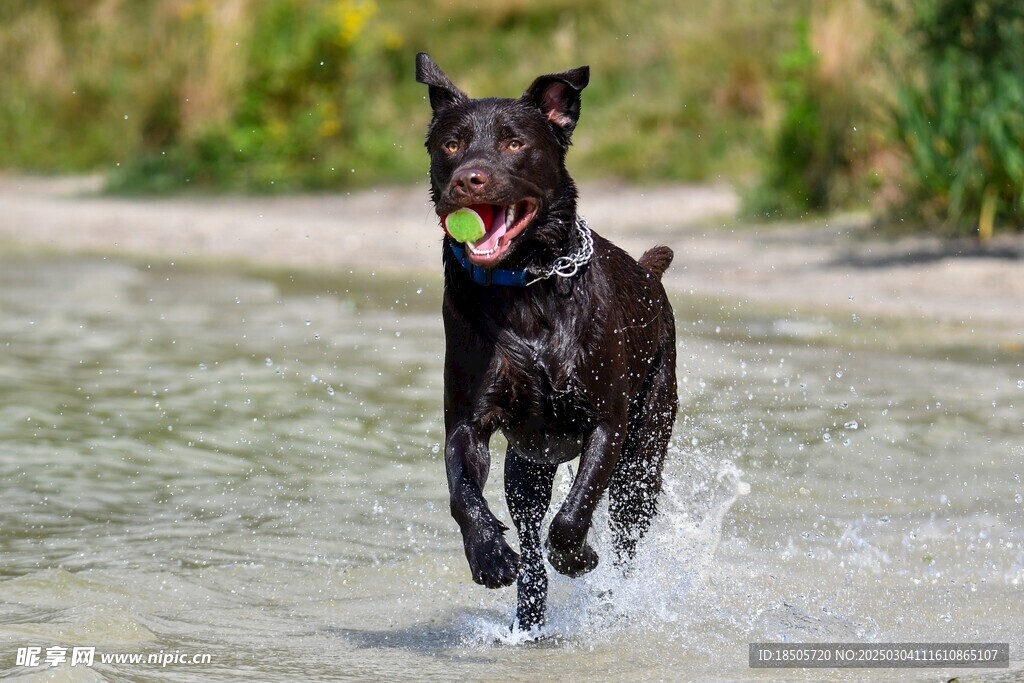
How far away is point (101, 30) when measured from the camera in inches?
834

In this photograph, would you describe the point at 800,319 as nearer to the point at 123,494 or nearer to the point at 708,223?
the point at 708,223

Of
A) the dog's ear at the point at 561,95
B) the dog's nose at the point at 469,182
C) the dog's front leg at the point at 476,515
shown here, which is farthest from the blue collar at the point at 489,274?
the dog's ear at the point at 561,95

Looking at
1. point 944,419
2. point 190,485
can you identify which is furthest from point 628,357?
point 944,419

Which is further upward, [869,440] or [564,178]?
[564,178]

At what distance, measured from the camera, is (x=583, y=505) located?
4.80 metres

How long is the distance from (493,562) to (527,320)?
0.79 m

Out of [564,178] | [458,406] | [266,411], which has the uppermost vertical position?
[564,178]

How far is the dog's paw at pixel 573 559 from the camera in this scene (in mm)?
4832

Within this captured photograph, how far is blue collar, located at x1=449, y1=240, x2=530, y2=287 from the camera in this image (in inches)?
190

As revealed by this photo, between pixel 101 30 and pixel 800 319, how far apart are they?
44.3ft

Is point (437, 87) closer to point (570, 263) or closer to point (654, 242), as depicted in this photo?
point (570, 263)

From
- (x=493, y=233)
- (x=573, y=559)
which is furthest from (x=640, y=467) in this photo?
(x=493, y=233)

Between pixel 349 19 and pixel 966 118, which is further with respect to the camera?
pixel 349 19

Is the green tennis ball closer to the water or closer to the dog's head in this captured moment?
the dog's head
